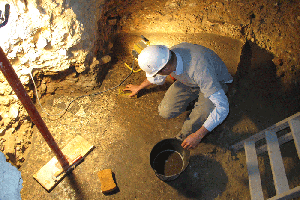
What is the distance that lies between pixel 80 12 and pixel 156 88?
4.62ft

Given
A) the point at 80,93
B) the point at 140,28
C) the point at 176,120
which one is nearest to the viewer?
the point at 176,120

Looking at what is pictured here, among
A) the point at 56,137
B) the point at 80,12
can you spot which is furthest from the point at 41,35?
the point at 56,137

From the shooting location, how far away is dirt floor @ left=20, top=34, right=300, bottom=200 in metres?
2.25

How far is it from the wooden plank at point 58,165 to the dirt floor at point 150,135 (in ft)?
0.24

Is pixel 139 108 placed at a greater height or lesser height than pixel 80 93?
lesser

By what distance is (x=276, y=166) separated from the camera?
1697mm

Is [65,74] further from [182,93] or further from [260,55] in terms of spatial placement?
[260,55]

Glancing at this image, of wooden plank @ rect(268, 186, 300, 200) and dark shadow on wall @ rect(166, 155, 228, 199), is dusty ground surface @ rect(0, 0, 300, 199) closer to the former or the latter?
dark shadow on wall @ rect(166, 155, 228, 199)

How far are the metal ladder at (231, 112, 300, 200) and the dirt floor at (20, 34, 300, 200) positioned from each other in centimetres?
38

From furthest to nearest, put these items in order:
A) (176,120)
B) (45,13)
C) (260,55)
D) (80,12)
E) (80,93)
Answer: (260,55), (80,93), (176,120), (80,12), (45,13)

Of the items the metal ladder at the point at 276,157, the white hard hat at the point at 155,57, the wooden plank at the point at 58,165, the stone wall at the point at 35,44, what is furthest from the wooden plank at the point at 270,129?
the stone wall at the point at 35,44

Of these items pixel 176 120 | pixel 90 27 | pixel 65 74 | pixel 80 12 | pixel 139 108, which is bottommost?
pixel 176 120

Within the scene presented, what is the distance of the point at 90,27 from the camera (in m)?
2.76

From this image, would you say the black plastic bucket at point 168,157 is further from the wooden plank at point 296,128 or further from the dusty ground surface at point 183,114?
the wooden plank at point 296,128
